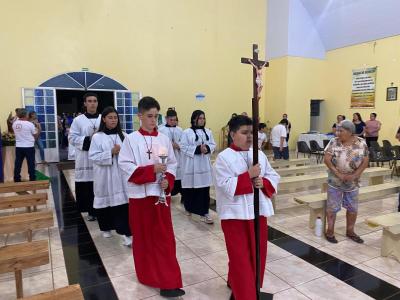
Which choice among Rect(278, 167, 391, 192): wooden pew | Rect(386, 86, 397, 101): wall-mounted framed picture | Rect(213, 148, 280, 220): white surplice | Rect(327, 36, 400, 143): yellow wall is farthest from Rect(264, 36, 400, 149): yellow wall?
Rect(213, 148, 280, 220): white surplice

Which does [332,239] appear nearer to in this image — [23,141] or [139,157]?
[139,157]

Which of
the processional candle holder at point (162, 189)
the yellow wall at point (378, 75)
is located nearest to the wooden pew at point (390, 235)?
the processional candle holder at point (162, 189)

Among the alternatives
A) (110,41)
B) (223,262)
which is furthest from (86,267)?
(110,41)

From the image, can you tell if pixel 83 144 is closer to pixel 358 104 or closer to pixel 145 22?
pixel 145 22

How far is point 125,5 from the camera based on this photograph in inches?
435

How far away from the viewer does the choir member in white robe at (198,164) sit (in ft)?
14.7

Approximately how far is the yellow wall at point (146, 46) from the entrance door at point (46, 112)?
289 mm

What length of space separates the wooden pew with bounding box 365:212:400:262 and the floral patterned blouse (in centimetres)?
→ 46

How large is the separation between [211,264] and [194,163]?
1594mm

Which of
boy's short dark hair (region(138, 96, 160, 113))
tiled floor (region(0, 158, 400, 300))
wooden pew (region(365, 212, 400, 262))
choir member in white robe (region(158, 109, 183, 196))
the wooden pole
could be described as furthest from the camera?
choir member in white robe (region(158, 109, 183, 196))

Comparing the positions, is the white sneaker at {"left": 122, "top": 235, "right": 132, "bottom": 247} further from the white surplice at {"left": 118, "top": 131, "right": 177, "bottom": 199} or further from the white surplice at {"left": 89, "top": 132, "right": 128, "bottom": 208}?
the white surplice at {"left": 118, "top": 131, "right": 177, "bottom": 199}

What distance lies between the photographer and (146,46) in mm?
11516

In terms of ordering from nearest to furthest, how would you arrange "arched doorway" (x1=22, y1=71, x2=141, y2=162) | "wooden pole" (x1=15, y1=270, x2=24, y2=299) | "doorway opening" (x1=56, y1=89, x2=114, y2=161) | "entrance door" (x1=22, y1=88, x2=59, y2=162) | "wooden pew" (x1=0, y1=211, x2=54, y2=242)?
"wooden pole" (x1=15, y1=270, x2=24, y2=299), "wooden pew" (x1=0, y1=211, x2=54, y2=242), "entrance door" (x1=22, y1=88, x2=59, y2=162), "arched doorway" (x1=22, y1=71, x2=141, y2=162), "doorway opening" (x1=56, y1=89, x2=114, y2=161)

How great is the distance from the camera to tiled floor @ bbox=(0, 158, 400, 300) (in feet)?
9.10
